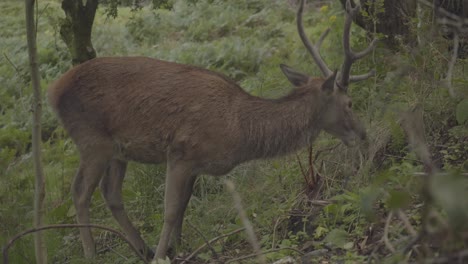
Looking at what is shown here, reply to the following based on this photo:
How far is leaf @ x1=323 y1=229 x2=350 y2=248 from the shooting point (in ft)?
18.9

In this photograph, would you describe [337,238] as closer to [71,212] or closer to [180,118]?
[180,118]

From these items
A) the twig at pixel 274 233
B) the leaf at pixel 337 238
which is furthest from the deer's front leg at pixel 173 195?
the leaf at pixel 337 238

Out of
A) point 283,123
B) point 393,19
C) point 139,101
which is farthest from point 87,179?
point 393,19

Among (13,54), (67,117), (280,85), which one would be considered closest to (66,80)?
(67,117)

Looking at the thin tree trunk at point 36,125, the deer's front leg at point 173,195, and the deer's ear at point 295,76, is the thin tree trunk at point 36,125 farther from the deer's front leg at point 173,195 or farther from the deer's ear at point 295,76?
the deer's ear at point 295,76

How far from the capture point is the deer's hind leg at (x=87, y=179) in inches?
281

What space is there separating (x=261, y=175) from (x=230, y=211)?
683mm

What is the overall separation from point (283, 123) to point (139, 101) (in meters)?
1.34

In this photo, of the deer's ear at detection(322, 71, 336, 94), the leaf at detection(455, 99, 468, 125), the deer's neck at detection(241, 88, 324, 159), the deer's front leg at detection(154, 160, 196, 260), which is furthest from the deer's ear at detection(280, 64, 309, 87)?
the leaf at detection(455, 99, 468, 125)

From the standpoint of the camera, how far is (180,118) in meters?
6.88

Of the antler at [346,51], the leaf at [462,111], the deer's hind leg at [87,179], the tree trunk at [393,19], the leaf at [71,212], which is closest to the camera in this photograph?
the leaf at [462,111]

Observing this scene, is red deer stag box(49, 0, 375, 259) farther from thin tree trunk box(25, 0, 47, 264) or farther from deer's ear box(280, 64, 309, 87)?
thin tree trunk box(25, 0, 47, 264)

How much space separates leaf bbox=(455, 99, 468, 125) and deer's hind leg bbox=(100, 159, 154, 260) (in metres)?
3.04

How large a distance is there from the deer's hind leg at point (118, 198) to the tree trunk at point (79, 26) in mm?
1595
